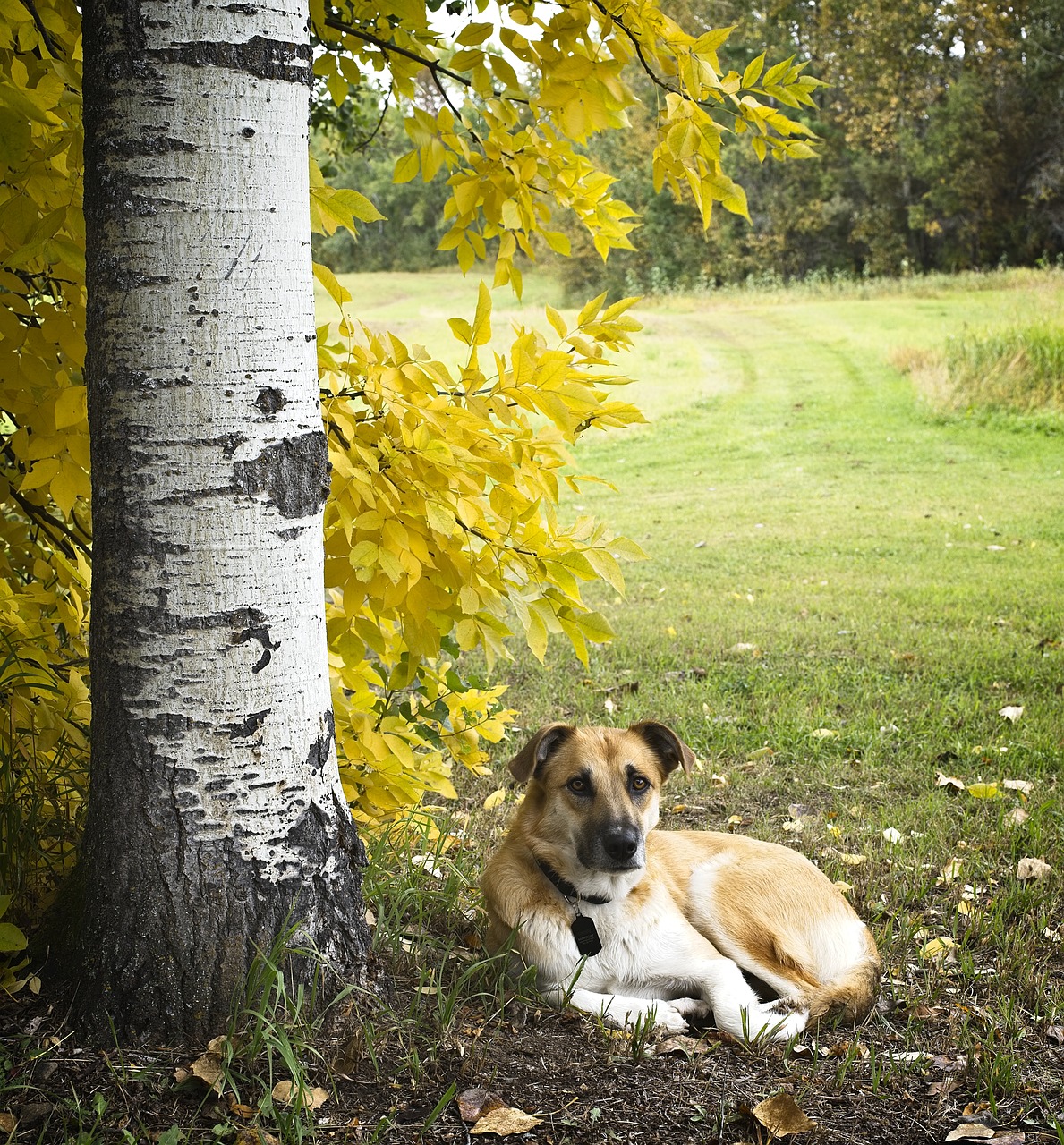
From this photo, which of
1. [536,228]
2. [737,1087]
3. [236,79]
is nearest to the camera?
[236,79]

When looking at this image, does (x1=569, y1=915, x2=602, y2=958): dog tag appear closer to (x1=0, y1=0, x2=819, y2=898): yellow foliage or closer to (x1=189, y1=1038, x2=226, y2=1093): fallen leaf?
(x1=0, y1=0, x2=819, y2=898): yellow foliage

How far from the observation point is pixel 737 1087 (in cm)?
257

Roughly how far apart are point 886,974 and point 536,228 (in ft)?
8.54

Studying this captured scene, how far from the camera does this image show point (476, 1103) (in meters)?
2.37

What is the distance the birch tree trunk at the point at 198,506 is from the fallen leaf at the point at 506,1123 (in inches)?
23.5

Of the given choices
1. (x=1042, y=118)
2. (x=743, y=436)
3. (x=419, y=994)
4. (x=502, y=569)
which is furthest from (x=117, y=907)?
(x=1042, y=118)

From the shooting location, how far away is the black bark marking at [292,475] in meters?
2.30

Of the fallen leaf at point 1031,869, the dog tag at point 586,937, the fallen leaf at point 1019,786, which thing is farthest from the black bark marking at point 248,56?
the fallen leaf at point 1019,786

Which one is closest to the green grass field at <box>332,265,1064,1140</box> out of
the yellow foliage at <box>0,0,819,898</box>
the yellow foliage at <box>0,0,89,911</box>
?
the yellow foliage at <box>0,0,819,898</box>

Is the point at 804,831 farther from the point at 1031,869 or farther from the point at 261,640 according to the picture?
the point at 261,640

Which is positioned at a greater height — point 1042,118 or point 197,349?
point 1042,118

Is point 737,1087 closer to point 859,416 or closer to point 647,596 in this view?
point 647,596


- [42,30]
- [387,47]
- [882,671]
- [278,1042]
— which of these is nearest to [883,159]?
[882,671]

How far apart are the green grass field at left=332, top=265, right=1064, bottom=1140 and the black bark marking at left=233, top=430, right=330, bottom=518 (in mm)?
1957
